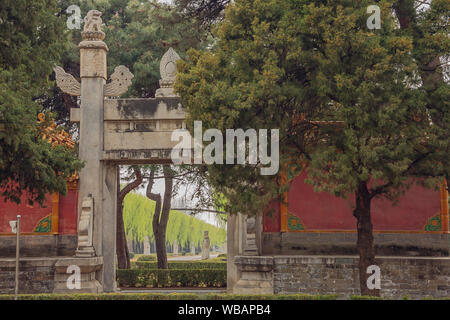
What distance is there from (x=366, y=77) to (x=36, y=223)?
29.5 ft

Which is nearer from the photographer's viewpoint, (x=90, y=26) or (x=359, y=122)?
(x=359, y=122)

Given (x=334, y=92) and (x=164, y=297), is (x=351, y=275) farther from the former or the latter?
(x=334, y=92)

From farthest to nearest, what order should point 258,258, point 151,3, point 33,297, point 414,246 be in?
point 151,3 → point 414,246 → point 258,258 → point 33,297

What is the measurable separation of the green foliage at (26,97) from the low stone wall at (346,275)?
15.8 ft

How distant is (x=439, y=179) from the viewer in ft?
37.0

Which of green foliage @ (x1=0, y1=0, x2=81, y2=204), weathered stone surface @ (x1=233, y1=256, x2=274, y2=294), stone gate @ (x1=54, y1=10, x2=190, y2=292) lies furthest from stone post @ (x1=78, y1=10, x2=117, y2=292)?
weathered stone surface @ (x1=233, y1=256, x2=274, y2=294)

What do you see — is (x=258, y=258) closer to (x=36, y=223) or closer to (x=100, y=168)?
(x=100, y=168)

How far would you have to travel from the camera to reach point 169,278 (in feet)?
68.8

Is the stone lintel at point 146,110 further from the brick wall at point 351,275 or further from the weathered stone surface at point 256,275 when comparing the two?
the brick wall at point 351,275

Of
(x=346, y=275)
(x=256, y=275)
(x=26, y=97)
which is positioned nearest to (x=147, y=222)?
(x=256, y=275)

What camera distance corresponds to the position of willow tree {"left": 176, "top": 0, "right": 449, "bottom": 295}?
10711 mm

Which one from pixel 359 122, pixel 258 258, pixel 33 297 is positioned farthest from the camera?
pixel 258 258

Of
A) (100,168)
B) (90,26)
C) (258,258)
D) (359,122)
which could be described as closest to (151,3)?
(90,26)

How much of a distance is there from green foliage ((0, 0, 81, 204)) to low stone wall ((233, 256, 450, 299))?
482 cm
